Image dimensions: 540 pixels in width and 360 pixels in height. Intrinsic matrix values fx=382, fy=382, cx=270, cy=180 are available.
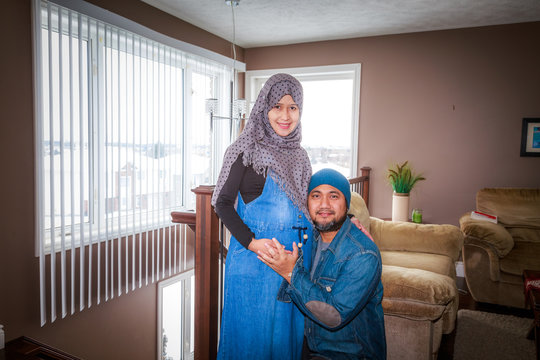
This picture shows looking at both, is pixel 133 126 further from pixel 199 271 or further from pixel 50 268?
pixel 199 271

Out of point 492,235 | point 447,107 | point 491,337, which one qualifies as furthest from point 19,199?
point 447,107

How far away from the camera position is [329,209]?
50.4 inches

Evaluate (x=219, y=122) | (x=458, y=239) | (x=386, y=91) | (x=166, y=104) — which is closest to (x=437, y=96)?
(x=386, y=91)

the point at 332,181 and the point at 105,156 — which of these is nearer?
the point at 332,181

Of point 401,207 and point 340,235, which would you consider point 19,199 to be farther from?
point 401,207

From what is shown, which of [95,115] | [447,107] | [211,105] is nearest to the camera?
[95,115]

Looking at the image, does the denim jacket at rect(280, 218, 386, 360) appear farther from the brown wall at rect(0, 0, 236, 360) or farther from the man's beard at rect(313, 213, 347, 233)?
the brown wall at rect(0, 0, 236, 360)

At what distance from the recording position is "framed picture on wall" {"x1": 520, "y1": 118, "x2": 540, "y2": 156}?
12.0 feet

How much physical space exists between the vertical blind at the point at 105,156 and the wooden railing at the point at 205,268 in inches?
54.8

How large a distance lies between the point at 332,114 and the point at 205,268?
3.48 metres

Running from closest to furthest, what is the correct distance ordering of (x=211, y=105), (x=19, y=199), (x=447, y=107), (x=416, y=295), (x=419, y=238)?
(x=416, y=295) → (x=19, y=199) → (x=419, y=238) → (x=211, y=105) → (x=447, y=107)

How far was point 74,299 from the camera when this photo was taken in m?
2.60

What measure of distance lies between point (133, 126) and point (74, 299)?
133cm

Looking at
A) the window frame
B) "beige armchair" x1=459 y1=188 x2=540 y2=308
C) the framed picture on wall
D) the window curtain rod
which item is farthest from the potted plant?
the window curtain rod
